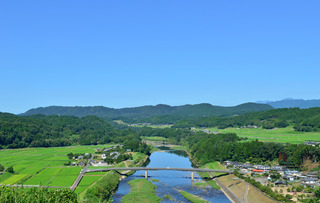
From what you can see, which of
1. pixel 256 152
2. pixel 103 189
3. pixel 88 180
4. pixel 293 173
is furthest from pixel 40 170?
pixel 293 173

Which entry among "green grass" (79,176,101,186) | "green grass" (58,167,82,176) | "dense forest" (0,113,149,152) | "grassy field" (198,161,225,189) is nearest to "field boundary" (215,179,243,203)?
"grassy field" (198,161,225,189)

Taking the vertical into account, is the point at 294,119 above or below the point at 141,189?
above

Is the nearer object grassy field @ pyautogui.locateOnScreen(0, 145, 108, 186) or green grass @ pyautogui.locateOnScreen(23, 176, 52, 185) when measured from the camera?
green grass @ pyautogui.locateOnScreen(23, 176, 52, 185)

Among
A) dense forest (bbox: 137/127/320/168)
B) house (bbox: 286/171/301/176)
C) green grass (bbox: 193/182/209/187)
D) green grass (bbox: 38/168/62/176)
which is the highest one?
dense forest (bbox: 137/127/320/168)

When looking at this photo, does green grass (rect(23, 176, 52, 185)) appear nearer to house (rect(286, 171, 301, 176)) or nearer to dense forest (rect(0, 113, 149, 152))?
dense forest (rect(0, 113, 149, 152))

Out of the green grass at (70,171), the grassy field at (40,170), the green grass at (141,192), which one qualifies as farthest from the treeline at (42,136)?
the green grass at (141,192)

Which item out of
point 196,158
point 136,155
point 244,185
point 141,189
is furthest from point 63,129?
point 244,185

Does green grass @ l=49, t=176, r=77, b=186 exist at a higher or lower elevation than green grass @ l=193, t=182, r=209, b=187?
higher

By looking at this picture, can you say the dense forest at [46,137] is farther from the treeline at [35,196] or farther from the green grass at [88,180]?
the treeline at [35,196]

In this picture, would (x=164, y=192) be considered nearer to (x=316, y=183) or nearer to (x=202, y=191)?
(x=202, y=191)
